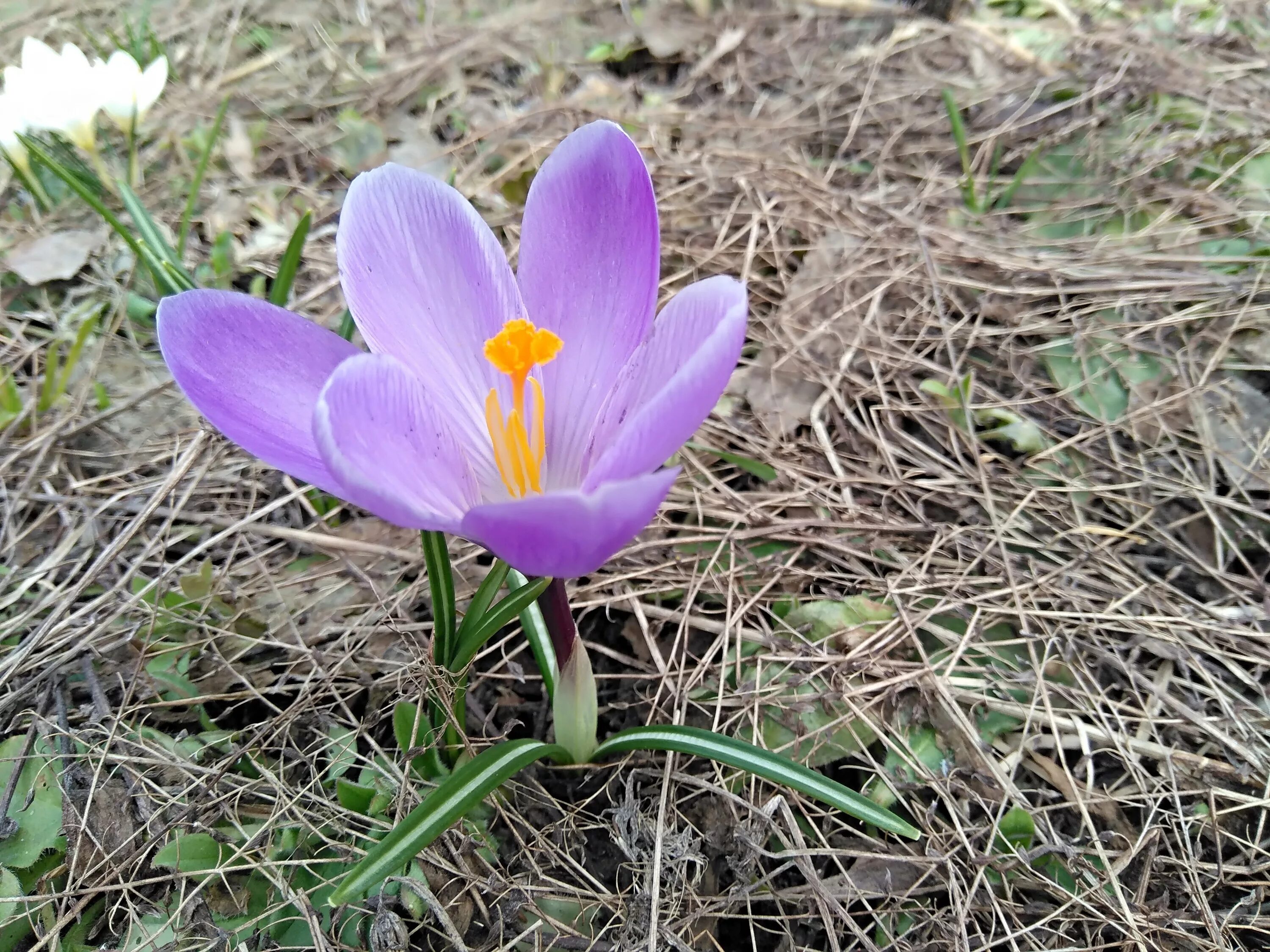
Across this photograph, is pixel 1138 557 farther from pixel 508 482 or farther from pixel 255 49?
pixel 255 49

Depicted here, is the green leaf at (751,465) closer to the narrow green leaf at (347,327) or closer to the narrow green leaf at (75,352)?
the narrow green leaf at (347,327)

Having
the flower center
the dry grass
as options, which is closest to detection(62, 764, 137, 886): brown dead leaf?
the dry grass

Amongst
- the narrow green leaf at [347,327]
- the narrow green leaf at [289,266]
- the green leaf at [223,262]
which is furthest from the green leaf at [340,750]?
the green leaf at [223,262]

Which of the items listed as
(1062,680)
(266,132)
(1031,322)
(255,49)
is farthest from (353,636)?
(255,49)

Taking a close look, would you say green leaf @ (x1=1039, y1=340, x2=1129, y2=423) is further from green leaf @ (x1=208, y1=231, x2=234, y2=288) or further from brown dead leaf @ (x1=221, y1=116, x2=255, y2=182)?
brown dead leaf @ (x1=221, y1=116, x2=255, y2=182)

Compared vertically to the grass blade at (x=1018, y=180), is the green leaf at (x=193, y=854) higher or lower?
higher
